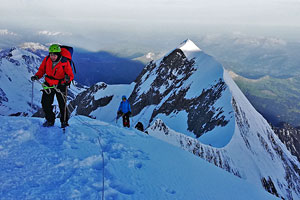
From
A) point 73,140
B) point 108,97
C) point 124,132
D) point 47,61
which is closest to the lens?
point 73,140

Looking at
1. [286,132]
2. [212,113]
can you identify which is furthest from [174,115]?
[286,132]

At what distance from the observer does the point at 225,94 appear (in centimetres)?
5622

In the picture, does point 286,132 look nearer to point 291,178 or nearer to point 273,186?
point 291,178

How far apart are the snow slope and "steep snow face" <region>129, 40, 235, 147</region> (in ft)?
108

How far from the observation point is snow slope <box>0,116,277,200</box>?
546 centimetres

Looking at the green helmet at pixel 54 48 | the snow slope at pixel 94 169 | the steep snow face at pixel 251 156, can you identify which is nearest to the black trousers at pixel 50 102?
the snow slope at pixel 94 169

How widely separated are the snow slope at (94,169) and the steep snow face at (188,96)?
32.8 m

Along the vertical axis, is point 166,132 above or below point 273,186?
above

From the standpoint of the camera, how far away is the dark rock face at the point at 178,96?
54.1 m

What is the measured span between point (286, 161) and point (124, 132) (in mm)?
62324

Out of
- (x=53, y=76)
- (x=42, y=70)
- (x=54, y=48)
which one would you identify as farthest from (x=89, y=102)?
(x=54, y=48)

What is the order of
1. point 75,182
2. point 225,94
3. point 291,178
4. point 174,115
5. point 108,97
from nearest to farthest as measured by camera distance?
1. point 75,182
2. point 291,178
3. point 225,94
4. point 174,115
5. point 108,97

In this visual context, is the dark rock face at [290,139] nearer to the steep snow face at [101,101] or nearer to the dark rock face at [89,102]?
the steep snow face at [101,101]

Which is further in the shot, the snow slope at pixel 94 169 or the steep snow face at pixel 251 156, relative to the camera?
the steep snow face at pixel 251 156
